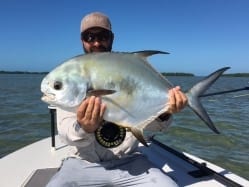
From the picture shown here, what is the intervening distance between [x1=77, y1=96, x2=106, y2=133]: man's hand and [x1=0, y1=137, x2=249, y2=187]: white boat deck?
4.46 feet

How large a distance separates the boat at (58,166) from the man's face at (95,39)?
48.2 inches

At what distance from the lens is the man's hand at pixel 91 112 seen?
2326mm

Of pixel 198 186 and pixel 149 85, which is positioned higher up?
pixel 149 85

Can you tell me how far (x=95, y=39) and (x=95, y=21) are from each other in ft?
0.51

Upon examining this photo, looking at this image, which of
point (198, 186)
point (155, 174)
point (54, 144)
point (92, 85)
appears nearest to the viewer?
point (92, 85)

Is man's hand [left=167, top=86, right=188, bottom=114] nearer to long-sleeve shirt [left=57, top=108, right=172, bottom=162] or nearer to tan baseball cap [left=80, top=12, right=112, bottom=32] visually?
long-sleeve shirt [left=57, top=108, right=172, bottom=162]

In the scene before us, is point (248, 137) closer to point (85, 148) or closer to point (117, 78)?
point (85, 148)

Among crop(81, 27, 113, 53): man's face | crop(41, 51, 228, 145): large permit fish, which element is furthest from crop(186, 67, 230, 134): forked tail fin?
crop(81, 27, 113, 53): man's face

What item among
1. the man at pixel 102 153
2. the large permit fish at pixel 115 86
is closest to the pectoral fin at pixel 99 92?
the large permit fish at pixel 115 86

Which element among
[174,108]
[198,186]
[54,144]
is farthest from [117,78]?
[54,144]

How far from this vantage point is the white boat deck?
3.64 meters

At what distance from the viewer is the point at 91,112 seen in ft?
7.83

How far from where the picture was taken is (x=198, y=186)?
3496mm

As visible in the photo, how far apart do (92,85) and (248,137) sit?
305 inches
